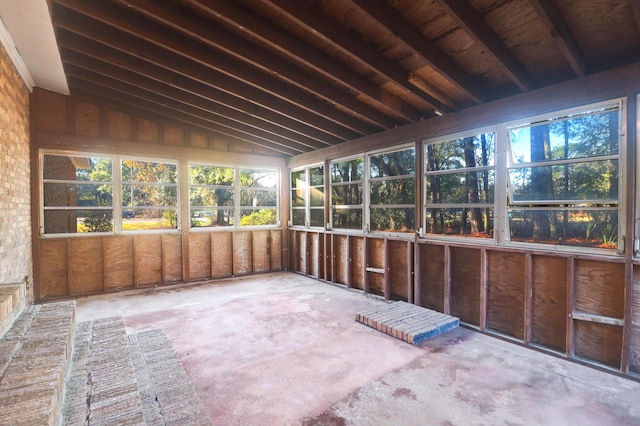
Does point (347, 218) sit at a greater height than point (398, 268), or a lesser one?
greater

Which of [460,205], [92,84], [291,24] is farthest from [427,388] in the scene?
[92,84]

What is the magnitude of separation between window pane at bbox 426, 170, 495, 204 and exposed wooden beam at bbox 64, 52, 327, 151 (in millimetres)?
2907

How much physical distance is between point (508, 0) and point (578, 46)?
1020mm

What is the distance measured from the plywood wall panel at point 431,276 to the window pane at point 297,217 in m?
3.61

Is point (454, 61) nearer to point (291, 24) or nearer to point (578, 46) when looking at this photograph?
point (578, 46)

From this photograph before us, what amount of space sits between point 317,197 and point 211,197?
2.56m

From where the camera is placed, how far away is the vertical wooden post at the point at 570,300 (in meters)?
3.34

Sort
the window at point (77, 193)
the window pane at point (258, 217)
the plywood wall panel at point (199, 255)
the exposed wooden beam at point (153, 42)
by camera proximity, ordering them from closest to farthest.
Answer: the exposed wooden beam at point (153, 42), the window at point (77, 193), the plywood wall panel at point (199, 255), the window pane at point (258, 217)

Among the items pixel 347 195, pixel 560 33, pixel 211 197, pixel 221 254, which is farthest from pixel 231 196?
pixel 560 33

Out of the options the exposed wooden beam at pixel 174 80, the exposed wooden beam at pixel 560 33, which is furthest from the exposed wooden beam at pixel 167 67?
the exposed wooden beam at pixel 560 33

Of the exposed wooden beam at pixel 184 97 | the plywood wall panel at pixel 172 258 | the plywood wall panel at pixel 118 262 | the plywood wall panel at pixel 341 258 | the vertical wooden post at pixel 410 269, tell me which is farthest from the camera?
the plywood wall panel at pixel 172 258

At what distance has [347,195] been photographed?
21.2 ft

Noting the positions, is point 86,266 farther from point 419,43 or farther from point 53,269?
point 419,43

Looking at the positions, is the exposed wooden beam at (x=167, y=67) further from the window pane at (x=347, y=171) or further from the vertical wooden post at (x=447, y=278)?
the vertical wooden post at (x=447, y=278)
